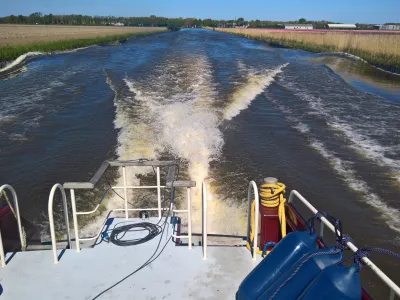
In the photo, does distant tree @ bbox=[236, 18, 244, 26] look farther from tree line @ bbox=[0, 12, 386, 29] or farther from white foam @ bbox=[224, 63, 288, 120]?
white foam @ bbox=[224, 63, 288, 120]

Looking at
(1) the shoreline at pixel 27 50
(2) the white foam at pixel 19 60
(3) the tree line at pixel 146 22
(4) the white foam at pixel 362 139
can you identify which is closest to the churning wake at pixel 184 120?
(4) the white foam at pixel 362 139

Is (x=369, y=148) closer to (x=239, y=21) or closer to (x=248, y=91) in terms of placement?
(x=248, y=91)

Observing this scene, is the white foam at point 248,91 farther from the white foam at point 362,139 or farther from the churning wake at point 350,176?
the white foam at point 362,139

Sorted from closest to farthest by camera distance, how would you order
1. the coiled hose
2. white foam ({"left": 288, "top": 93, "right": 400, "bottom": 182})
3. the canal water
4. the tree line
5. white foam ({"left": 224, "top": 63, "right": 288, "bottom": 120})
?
the coiled hose → the canal water → white foam ({"left": 288, "top": 93, "right": 400, "bottom": 182}) → white foam ({"left": 224, "top": 63, "right": 288, "bottom": 120}) → the tree line

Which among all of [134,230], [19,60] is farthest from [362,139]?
→ [19,60]

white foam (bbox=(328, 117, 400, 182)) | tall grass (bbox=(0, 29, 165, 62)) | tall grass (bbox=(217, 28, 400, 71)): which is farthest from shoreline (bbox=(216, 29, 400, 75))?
tall grass (bbox=(0, 29, 165, 62))
